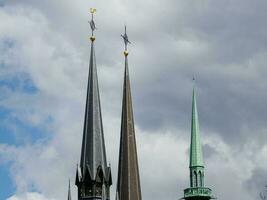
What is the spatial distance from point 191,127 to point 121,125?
11211 mm

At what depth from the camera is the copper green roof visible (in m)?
96.1

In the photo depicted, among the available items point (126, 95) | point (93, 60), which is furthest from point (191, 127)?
point (93, 60)

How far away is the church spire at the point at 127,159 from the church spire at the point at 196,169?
29.1 feet

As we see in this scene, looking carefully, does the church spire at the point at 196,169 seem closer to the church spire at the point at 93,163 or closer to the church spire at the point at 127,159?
the church spire at the point at 127,159

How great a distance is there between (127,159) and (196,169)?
1091 centimetres

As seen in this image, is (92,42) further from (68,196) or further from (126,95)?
(68,196)

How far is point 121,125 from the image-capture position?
9206cm

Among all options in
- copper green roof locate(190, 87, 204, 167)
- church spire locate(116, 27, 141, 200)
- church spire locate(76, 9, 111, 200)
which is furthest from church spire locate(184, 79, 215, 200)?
church spire locate(76, 9, 111, 200)

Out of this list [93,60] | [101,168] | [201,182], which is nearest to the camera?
[101,168]

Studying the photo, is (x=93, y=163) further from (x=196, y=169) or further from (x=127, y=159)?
(x=196, y=169)

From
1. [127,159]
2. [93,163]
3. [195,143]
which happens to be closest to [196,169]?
[195,143]

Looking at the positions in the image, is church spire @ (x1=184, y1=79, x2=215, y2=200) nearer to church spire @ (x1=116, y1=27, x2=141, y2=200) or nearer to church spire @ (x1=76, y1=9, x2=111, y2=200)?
church spire @ (x1=116, y1=27, x2=141, y2=200)

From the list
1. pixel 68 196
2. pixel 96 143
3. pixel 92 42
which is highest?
pixel 92 42

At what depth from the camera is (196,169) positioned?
95500 mm
